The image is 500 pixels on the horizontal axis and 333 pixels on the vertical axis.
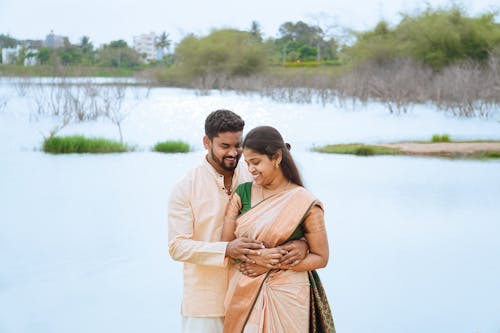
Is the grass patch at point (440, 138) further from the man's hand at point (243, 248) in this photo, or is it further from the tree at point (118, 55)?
the man's hand at point (243, 248)

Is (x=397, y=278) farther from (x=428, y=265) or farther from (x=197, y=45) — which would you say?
(x=197, y=45)

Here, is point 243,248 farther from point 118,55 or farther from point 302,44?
point 302,44

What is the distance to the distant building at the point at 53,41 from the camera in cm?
1487

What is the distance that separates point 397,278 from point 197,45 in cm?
1615

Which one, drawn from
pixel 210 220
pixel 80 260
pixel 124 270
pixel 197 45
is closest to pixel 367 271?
pixel 124 270

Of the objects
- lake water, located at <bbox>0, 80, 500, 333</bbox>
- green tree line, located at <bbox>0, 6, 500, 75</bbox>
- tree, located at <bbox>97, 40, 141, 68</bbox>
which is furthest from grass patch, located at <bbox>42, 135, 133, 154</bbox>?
tree, located at <bbox>97, 40, 141, 68</bbox>

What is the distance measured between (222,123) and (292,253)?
1.08 feet

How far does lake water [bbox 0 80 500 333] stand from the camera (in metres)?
4.58

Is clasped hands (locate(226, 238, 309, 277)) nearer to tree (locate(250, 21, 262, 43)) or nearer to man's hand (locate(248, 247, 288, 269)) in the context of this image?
man's hand (locate(248, 247, 288, 269))

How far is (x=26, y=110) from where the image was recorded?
12992 millimetres

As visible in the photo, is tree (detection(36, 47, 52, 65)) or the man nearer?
the man

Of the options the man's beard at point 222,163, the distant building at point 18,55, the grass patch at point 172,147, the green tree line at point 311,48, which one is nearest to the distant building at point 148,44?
the green tree line at point 311,48

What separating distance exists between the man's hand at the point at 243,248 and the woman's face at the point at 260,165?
137 millimetres

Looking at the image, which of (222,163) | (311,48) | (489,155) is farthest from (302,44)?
(222,163)
